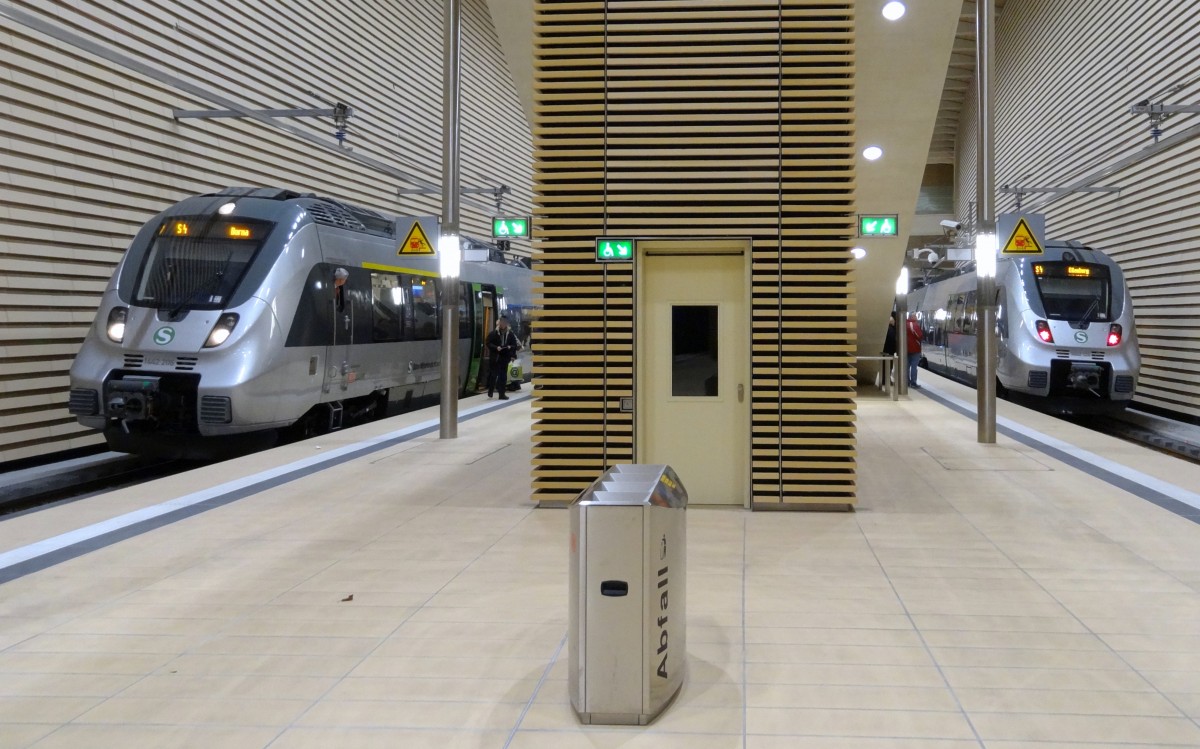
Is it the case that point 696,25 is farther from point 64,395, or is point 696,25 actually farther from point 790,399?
point 64,395

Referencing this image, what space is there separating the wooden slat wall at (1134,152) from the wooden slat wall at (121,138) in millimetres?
13741

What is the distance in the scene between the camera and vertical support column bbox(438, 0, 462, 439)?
12133mm

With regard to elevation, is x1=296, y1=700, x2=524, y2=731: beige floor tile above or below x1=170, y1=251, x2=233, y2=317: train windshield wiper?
below

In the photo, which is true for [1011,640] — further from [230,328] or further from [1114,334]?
[1114,334]

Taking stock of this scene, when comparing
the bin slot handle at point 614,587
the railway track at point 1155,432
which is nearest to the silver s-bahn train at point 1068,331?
the railway track at point 1155,432

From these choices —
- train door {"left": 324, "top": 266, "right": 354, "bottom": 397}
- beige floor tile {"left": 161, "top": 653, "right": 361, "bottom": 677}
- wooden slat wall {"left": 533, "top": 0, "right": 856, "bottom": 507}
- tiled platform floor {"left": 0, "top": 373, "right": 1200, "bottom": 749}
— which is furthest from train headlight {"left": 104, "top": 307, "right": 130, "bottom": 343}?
beige floor tile {"left": 161, "top": 653, "right": 361, "bottom": 677}

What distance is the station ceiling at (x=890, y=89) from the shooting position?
36.0 feet

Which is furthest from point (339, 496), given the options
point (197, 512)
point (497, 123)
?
point (497, 123)

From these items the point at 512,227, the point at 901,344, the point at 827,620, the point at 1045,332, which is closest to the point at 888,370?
the point at 901,344

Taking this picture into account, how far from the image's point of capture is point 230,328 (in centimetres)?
1044

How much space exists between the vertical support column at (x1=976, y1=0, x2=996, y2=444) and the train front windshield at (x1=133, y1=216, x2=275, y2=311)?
8.40 m

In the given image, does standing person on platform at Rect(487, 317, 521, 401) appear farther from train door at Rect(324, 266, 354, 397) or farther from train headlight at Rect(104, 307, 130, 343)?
train headlight at Rect(104, 307, 130, 343)

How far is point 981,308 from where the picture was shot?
1246 cm

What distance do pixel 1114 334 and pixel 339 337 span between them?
1154 cm
